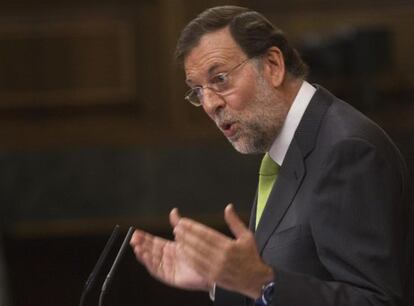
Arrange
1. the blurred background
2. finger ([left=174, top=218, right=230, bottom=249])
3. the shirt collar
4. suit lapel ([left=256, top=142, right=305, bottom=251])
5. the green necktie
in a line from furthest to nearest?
1. the blurred background
2. the green necktie
3. the shirt collar
4. suit lapel ([left=256, top=142, right=305, bottom=251])
5. finger ([left=174, top=218, right=230, bottom=249])

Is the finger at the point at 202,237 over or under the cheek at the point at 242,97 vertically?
under

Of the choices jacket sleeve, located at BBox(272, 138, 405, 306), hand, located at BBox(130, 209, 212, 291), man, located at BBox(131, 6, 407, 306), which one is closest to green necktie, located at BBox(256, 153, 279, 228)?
man, located at BBox(131, 6, 407, 306)

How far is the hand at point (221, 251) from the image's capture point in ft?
6.87

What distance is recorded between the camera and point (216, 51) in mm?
2562

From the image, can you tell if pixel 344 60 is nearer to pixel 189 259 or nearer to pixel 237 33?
pixel 237 33

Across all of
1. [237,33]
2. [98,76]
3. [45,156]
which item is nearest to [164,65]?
[98,76]

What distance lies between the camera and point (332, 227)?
2.22 meters

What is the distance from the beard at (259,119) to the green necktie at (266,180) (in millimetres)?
62

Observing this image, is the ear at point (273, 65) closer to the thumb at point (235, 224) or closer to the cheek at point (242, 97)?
the cheek at point (242, 97)

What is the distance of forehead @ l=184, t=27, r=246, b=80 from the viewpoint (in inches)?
101

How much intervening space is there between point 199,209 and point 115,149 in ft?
2.04

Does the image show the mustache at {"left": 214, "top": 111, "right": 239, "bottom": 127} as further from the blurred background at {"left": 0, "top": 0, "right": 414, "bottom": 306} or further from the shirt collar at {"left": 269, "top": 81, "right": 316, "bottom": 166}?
the blurred background at {"left": 0, "top": 0, "right": 414, "bottom": 306}

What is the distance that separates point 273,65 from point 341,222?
0.55m

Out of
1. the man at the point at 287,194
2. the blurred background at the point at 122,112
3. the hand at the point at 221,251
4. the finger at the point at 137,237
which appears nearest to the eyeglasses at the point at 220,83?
the man at the point at 287,194
